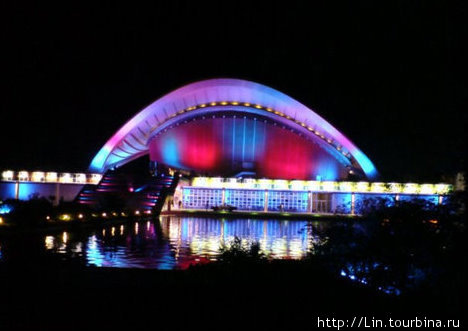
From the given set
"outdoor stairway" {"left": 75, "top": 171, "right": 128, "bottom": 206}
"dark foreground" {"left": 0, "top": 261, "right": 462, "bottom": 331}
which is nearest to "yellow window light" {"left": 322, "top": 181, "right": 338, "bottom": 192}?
"outdoor stairway" {"left": 75, "top": 171, "right": 128, "bottom": 206}

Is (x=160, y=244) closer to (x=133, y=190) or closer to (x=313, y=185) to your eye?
(x=133, y=190)

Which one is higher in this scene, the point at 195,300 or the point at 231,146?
the point at 231,146

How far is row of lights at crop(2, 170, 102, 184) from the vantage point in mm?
29078

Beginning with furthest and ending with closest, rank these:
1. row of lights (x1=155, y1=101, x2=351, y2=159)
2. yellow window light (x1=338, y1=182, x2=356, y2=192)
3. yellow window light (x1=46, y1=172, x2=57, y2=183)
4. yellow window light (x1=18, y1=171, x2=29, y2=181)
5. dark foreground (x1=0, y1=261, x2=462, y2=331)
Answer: row of lights (x1=155, y1=101, x2=351, y2=159) < yellow window light (x1=18, y1=171, x2=29, y2=181) < yellow window light (x1=46, y1=172, x2=57, y2=183) < yellow window light (x1=338, y1=182, x2=356, y2=192) < dark foreground (x1=0, y1=261, x2=462, y2=331)

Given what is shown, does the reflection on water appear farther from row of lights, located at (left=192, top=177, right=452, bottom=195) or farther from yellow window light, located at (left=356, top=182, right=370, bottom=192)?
yellow window light, located at (left=356, top=182, right=370, bottom=192)

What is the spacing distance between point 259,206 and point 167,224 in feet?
30.5

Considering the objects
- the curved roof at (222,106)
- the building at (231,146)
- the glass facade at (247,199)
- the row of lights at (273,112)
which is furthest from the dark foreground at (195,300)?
the row of lights at (273,112)

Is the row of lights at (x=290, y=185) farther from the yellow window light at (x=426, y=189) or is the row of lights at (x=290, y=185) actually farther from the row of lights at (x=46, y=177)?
the row of lights at (x=46, y=177)

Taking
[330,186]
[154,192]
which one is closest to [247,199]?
[330,186]

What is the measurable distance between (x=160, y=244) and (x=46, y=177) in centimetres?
1738

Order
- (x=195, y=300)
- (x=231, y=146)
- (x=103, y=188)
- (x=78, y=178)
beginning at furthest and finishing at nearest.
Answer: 1. (x=231, y=146)
2. (x=78, y=178)
3. (x=103, y=188)
4. (x=195, y=300)

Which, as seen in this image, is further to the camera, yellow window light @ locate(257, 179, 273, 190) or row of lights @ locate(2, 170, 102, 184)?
row of lights @ locate(2, 170, 102, 184)

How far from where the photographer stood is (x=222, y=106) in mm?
34938

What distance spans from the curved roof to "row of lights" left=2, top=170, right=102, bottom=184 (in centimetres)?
319
